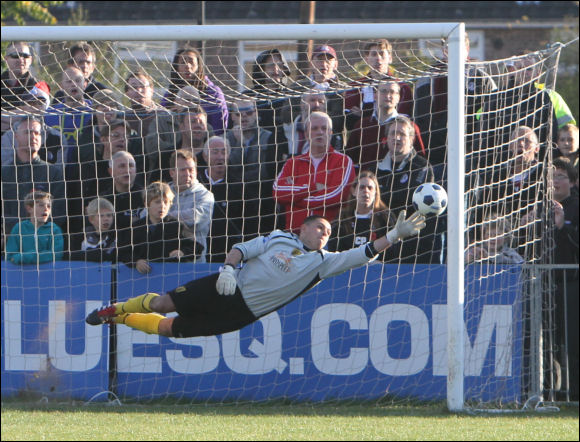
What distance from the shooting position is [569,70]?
64.6 feet

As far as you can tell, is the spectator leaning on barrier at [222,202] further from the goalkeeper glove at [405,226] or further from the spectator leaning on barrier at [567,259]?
the spectator leaning on barrier at [567,259]

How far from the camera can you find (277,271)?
24.6 ft

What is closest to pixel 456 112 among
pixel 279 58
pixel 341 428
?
pixel 279 58

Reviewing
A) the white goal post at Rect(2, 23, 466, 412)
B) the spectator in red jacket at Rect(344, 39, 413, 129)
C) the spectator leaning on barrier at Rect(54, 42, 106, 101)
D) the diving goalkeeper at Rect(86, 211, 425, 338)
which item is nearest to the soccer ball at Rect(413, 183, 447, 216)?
the white goal post at Rect(2, 23, 466, 412)

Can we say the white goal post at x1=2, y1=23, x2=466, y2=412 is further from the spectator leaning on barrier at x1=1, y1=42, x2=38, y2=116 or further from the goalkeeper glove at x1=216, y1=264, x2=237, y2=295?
the goalkeeper glove at x1=216, y1=264, x2=237, y2=295

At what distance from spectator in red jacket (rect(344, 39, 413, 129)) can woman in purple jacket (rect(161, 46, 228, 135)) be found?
3.69 feet

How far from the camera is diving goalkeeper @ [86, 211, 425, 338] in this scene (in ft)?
24.4

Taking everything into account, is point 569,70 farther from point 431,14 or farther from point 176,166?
point 176,166

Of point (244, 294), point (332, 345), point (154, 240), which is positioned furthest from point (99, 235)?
point (332, 345)

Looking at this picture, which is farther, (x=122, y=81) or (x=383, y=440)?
(x=122, y=81)

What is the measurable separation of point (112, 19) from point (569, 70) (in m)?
10.5

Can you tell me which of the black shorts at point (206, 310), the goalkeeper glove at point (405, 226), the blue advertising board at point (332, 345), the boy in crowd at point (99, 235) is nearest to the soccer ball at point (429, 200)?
the goalkeeper glove at point (405, 226)

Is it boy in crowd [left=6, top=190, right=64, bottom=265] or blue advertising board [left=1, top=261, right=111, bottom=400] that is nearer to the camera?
blue advertising board [left=1, top=261, right=111, bottom=400]

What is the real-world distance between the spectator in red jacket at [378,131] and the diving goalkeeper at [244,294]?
1.35 meters
